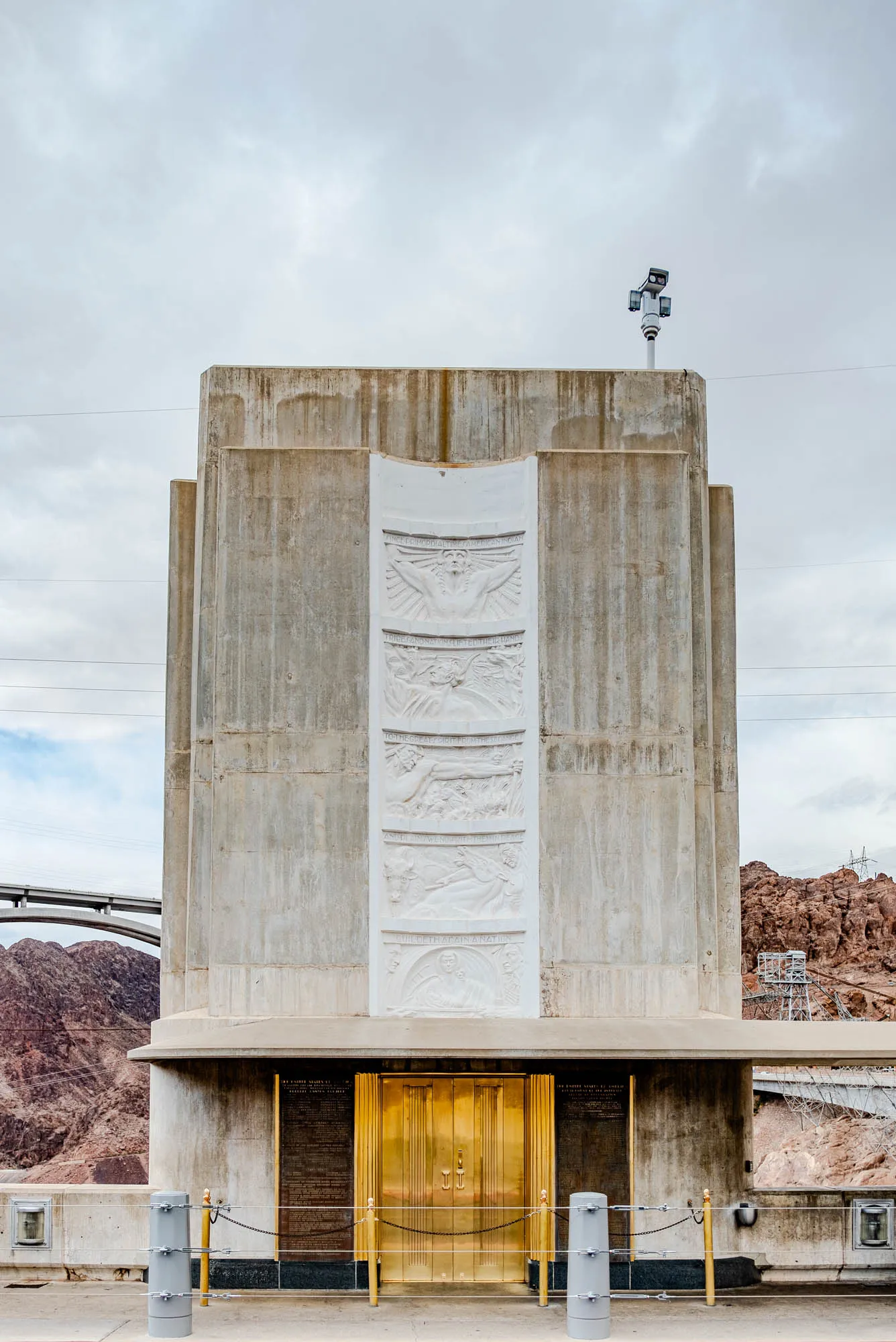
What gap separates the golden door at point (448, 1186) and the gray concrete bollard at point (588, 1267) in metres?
2.68

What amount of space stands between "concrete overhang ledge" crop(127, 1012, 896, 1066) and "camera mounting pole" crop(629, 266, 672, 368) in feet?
31.8

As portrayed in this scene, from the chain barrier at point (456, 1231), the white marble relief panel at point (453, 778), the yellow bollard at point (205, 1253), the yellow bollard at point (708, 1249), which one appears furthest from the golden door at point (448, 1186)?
the white marble relief panel at point (453, 778)

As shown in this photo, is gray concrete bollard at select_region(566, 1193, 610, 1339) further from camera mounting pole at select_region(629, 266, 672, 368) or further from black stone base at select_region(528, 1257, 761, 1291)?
camera mounting pole at select_region(629, 266, 672, 368)

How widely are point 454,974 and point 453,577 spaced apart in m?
5.03

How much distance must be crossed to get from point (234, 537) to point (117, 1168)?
27482mm

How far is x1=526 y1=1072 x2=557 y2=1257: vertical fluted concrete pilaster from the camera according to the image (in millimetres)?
15539

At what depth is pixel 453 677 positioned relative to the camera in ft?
56.9

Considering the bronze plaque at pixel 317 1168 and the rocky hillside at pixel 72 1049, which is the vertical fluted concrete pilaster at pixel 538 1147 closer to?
the bronze plaque at pixel 317 1168

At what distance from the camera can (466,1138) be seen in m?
15.8

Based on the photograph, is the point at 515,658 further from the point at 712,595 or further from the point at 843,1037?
the point at 843,1037

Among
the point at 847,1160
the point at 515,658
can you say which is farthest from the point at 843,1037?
the point at 847,1160

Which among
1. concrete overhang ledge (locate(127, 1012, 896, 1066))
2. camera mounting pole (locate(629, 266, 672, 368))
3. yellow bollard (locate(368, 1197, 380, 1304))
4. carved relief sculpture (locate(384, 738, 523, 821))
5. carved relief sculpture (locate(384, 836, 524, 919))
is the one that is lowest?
yellow bollard (locate(368, 1197, 380, 1304))

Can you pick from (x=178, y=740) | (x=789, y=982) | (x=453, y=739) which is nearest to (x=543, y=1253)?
(x=453, y=739)

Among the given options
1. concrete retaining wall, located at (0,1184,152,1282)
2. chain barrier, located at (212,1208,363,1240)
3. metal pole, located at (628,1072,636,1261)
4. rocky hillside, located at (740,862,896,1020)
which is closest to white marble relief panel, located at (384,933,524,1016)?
metal pole, located at (628,1072,636,1261)
